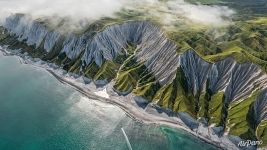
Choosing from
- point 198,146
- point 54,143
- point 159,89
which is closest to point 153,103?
point 159,89

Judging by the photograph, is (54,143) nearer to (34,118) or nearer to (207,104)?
(34,118)

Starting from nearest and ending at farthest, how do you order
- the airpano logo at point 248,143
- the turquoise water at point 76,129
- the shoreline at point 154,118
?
the turquoise water at point 76,129
the airpano logo at point 248,143
the shoreline at point 154,118

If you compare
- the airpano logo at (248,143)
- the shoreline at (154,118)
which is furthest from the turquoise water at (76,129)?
the airpano logo at (248,143)

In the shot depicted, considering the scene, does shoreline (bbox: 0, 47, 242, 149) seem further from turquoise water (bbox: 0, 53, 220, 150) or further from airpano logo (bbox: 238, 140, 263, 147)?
turquoise water (bbox: 0, 53, 220, 150)

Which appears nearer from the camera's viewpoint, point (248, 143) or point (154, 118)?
point (248, 143)

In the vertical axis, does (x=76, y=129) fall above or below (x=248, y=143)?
above

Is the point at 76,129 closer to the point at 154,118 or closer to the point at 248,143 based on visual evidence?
the point at 154,118

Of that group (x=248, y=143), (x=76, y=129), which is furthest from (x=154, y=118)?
(x=248, y=143)

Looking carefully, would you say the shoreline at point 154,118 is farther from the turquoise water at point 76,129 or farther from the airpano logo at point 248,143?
the turquoise water at point 76,129
